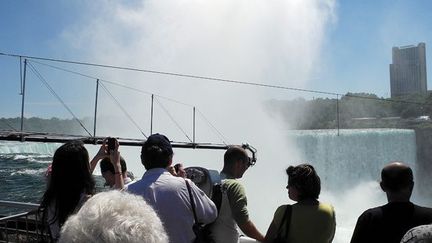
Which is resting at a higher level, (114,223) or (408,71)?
(408,71)

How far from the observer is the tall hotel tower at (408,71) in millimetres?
83375

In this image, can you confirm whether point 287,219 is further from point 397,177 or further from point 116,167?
point 116,167

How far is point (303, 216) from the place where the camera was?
2992 mm

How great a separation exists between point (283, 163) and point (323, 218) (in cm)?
4511

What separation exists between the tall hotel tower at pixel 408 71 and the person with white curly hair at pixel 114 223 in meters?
88.4

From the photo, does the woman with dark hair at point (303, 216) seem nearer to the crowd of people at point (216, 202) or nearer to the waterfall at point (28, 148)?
the crowd of people at point (216, 202)

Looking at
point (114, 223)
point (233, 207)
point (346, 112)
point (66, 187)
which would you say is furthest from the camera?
point (346, 112)

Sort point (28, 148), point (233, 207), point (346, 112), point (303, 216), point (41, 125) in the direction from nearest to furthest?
point (303, 216)
point (233, 207)
point (41, 125)
point (28, 148)
point (346, 112)

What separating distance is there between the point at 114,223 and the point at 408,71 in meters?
95.4

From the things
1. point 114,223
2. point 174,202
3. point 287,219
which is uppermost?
point 114,223

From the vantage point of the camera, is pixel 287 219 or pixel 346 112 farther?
pixel 346 112

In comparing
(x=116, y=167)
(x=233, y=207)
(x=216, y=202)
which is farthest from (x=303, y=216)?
(x=116, y=167)

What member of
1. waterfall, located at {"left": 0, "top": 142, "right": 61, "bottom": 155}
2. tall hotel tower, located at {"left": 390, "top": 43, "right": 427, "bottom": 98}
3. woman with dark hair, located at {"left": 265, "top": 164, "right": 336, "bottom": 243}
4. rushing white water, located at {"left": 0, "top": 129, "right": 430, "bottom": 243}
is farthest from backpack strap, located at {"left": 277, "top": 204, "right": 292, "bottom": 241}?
tall hotel tower, located at {"left": 390, "top": 43, "right": 427, "bottom": 98}

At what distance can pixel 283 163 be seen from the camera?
47.4m
